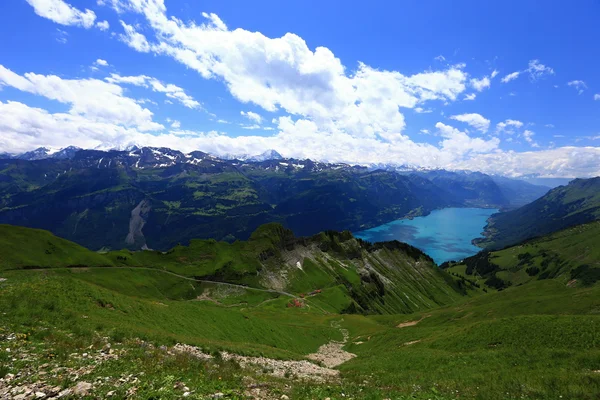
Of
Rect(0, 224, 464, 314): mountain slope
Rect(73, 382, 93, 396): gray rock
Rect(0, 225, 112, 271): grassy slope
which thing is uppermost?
Rect(73, 382, 93, 396): gray rock

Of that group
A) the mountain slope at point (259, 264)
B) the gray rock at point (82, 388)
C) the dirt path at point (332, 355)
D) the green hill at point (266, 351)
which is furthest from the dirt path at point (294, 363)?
the mountain slope at point (259, 264)

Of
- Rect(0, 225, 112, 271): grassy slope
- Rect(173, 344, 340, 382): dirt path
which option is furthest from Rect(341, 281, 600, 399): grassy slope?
Rect(0, 225, 112, 271): grassy slope

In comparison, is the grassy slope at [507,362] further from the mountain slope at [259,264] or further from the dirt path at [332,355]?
the mountain slope at [259,264]

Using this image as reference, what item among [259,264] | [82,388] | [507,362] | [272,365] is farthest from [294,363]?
[259,264]

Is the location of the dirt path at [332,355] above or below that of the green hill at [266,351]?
below

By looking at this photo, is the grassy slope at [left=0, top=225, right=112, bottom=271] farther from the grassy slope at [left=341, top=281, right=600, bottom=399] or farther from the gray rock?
the grassy slope at [left=341, top=281, right=600, bottom=399]

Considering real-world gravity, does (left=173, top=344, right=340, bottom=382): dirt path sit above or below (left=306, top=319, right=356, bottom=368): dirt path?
above

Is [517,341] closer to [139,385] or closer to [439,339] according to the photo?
[439,339]

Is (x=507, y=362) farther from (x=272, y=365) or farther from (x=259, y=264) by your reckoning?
(x=259, y=264)

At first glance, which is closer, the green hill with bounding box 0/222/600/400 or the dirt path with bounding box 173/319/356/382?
the green hill with bounding box 0/222/600/400

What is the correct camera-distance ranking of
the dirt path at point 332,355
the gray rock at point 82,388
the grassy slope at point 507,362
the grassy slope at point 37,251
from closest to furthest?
the gray rock at point 82,388
the grassy slope at point 507,362
the dirt path at point 332,355
the grassy slope at point 37,251

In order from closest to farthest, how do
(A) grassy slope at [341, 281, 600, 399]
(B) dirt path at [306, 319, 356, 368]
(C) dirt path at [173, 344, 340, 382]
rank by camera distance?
(A) grassy slope at [341, 281, 600, 399]
(C) dirt path at [173, 344, 340, 382]
(B) dirt path at [306, 319, 356, 368]

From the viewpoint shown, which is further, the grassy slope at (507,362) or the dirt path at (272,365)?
the dirt path at (272,365)

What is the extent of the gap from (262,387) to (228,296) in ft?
391
